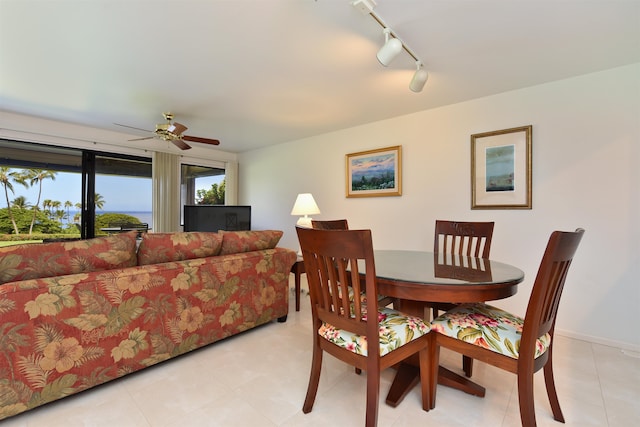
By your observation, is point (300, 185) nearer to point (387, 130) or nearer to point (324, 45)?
point (387, 130)

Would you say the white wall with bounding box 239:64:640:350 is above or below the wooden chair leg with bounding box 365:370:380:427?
above

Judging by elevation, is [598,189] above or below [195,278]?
above

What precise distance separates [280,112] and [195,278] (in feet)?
7.08

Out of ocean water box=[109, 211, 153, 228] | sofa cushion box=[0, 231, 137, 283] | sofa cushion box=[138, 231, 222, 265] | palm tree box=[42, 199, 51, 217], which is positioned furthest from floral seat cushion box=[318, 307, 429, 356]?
palm tree box=[42, 199, 51, 217]

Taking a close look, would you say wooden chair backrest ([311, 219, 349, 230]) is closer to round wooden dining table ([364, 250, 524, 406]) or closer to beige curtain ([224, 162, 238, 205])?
round wooden dining table ([364, 250, 524, 406])

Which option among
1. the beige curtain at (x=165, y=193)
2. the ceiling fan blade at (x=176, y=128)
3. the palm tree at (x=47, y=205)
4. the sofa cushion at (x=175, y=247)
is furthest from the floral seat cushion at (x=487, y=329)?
the palm tree at (x=47, y=205)

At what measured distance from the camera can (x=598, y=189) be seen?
90.7 inches

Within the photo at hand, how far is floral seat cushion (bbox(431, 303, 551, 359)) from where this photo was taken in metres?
1.27

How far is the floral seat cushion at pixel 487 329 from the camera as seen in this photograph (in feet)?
4.16

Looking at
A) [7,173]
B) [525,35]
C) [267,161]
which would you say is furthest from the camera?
[267,161]

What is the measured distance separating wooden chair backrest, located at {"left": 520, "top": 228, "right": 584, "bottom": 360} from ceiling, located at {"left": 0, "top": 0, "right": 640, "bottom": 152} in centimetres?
134

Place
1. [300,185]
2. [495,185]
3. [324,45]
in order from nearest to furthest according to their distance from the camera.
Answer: [324,45] → [495,185] → [300,185]

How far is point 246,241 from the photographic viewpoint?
240cm

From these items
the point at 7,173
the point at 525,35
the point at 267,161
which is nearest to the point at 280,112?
the point at 267,161
